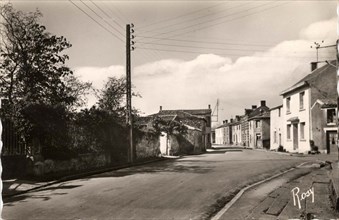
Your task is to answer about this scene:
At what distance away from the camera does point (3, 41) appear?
49.9 ft

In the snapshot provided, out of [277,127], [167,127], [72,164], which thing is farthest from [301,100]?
[72,164]

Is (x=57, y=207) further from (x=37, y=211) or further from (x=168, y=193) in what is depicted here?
(x=168, y=193)

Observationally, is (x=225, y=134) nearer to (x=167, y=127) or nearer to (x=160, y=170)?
(x=167, y=127)

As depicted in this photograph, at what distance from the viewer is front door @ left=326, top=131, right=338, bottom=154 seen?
95.2 ft

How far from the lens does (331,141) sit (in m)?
29.5

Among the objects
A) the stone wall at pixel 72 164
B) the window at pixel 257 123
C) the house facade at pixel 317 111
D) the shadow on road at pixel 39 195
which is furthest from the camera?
the window at pixel 257 123

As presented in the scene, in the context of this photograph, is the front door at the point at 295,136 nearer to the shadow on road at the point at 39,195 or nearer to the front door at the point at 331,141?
the front door at the point at 331,141

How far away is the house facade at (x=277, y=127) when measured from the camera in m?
41.5

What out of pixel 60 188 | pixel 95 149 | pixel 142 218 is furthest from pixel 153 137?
pixel 142 218

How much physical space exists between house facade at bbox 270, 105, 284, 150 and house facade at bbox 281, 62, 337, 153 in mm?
6264

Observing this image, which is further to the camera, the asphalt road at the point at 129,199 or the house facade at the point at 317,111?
the house facade at the point at 317,111

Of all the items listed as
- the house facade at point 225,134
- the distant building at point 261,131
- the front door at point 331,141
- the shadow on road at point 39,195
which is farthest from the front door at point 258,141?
the shadow on road at point 39,195

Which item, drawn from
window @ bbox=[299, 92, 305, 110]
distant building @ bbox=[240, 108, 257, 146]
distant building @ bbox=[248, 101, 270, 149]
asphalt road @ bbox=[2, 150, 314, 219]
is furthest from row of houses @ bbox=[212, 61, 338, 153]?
distant building @ bbox=[240, 108, 257, 146]

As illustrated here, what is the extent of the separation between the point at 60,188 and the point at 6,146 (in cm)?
372
